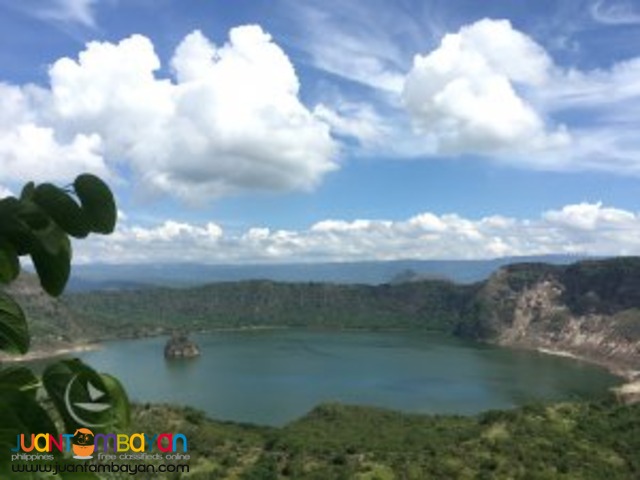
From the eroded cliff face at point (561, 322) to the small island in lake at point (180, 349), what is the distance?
6610 centimetres

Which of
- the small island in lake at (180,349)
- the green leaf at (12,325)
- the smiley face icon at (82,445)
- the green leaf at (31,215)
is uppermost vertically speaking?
the green leaf at (31,215)

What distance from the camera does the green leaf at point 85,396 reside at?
5.48 feet

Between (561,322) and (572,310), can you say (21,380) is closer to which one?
(561,322)

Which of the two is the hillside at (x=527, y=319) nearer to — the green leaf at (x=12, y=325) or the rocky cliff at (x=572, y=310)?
the rocky cliff at (x=572, y=310)

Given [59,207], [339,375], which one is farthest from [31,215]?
[339,375]

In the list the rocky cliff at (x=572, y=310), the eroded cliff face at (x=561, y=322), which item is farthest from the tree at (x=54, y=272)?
the rocky cliff at (x=572, y=310)

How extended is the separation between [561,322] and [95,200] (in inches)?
6777

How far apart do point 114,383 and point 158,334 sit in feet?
610

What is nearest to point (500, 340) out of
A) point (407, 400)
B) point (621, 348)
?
point (621, 348)

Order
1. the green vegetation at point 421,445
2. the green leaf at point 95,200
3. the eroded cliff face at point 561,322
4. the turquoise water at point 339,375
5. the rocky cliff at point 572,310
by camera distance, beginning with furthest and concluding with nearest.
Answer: the rocky cliff at point 572,310
the eroded cliff face at point 561,322
the turquoise water at point 339,375
the green vegetation at point 421,445
the green leaf at point 95,200

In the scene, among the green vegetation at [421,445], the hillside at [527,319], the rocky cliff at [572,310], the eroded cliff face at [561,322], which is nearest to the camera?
the green vegetation at [421,445]

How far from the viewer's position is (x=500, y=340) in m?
170

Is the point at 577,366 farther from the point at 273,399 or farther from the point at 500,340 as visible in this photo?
the point at 273,399

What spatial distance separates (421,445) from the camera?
56438 millimetres
